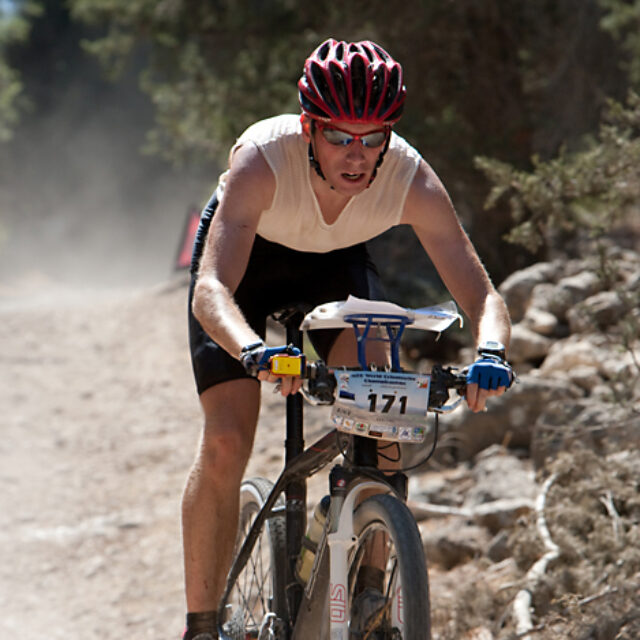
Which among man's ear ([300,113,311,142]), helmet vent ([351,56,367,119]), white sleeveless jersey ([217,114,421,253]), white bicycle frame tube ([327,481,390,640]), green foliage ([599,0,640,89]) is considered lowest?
white bicycle frame tube ([327,481,390,640])

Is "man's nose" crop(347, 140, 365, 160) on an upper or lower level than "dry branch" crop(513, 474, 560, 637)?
upper

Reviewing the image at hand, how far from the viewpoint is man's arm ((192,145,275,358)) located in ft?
8.77

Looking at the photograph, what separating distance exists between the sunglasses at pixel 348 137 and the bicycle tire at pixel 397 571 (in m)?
1.10

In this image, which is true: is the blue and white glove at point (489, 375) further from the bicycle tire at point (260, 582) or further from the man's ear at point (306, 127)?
the bicycle tire at point (260, 582)

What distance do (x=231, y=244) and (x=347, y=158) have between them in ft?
1.49

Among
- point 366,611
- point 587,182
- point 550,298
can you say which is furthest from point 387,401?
point 550,298

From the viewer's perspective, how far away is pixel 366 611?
8.52 feet

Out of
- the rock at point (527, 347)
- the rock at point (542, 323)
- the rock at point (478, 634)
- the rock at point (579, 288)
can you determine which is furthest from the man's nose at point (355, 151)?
the rock at point (579, 288)

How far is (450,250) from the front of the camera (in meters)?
3.02

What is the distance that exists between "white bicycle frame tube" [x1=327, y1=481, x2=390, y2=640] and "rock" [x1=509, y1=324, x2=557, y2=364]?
458 centimetres

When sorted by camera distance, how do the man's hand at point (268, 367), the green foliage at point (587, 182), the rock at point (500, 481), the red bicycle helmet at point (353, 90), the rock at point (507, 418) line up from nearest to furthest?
the man's hand at point (268, 367), the red bicycle helmet at point (353, 90), the green foliage at point (587, 182), the rock at point (500, 481), the rock at point (507, 418)

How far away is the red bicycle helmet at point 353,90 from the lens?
9.20 feet

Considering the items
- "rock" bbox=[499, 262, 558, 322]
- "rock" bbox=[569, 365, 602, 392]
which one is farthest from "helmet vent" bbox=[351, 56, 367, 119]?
"rock" bbox=[499, 262, 558, 322]

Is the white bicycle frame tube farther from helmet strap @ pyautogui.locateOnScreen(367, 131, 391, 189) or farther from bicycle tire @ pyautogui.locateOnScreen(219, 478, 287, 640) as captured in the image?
helmet strap @ pyautogui.locateOnScreen(367, 131, 391, 189)
